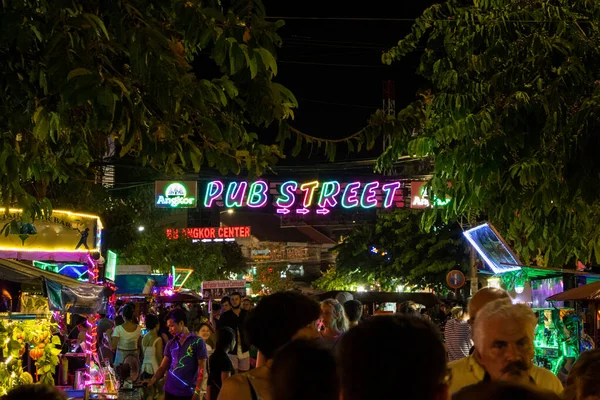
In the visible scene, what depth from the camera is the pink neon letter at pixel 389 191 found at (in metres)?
29.1

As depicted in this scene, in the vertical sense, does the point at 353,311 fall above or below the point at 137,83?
below

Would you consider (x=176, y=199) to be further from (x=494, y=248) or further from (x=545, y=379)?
(x=545, y=379)

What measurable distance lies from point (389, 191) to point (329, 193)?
7.10ft

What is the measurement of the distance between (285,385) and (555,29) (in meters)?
8.47

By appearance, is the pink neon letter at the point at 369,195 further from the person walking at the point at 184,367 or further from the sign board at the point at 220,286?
the person walking at the point at 184,367

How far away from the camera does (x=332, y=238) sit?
3829 inches

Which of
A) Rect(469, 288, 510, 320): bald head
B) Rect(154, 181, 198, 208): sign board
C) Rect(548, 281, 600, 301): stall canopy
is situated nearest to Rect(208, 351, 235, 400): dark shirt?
Rect(469, 288, 510, 320): bald head

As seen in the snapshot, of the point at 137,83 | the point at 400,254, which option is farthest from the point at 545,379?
the point at 400,254

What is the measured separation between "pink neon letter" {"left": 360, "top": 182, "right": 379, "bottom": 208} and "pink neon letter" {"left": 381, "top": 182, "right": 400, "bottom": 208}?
0.39m

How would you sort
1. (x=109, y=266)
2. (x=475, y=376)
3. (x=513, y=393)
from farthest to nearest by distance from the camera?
(x=109, y=266), (x=475, y=376), (x=513, y=393)

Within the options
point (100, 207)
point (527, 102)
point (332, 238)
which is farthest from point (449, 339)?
point (332, 238)

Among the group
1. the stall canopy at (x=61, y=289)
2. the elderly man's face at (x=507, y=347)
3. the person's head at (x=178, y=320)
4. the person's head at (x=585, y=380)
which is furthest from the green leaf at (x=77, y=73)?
the stall canopy at (x=61, y=289)

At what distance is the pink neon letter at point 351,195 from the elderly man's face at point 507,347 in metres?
25.3

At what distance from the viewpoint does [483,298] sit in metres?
5.04
